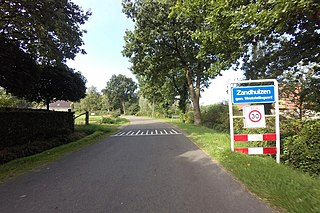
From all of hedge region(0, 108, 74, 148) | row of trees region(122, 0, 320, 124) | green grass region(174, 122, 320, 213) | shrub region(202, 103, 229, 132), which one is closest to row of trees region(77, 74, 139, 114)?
shrub region(202, 103, 229, 132)

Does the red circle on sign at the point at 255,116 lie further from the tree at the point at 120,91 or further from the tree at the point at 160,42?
the tree at the point at 120,91

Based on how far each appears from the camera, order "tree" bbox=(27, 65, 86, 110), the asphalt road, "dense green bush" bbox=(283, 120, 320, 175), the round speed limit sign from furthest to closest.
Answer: "tree" bbox=(27, 65, 86, 110) < the round speed limit sign < "dense green bush" bbox=(283, 120, 320, 175) < the asphalt road

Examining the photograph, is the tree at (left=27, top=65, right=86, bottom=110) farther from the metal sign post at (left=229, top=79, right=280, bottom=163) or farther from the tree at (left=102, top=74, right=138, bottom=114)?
the tree at (left=102, top=74, right=138, bottom=114)

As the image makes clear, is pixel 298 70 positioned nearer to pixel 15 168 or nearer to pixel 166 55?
pixel 166 55

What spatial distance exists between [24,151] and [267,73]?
14.9 metres

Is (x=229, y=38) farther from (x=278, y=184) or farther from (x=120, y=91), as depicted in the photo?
(x=120, y=91)

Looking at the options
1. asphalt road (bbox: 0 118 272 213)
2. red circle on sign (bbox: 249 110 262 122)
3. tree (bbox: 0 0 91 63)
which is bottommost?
asphalt road (bbox: 0 118 272 213)

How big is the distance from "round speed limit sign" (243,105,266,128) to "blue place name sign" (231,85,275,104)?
9.8 inches

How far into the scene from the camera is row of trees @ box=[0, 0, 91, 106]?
9.96m

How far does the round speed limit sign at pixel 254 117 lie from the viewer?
7869mm

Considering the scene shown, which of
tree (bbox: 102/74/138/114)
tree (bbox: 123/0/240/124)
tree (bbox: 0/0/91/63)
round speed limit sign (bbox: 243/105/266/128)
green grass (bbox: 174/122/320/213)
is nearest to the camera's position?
green grass (bbox: 174/122/320/213)

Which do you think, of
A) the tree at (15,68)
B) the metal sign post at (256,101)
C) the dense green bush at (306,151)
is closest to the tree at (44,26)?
the tree at (15,68)

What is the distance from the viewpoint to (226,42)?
13.5 m

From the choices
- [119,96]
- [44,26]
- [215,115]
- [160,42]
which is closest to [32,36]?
[44,26]
